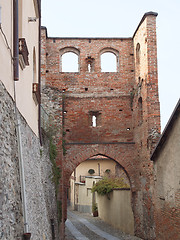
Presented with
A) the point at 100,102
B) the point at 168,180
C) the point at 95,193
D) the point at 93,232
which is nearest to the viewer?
the point at 168,180

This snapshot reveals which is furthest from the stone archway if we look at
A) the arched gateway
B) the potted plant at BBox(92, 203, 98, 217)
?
the potted plant at BBox(92, 203, 98, 217)

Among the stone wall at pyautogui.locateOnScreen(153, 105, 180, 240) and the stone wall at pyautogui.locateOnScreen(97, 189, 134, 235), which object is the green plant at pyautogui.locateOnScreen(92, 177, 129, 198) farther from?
the stone wall at pyautogui.locateOnScreen(153, 105, 180, 240)

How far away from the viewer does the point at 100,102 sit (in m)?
16.3

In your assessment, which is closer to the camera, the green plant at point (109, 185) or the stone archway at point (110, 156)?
the stone archway at point (110, 156)

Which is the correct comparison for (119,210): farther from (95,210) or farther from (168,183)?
(168,183)

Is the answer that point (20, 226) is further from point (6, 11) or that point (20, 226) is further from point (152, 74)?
point (152, 74)

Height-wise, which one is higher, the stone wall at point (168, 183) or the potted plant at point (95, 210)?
the stone wall at point (168, 183)

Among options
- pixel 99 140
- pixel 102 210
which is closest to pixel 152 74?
pixel 99 140

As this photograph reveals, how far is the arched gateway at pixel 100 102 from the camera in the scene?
1479cm

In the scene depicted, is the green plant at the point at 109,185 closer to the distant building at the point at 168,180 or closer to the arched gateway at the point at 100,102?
the arched gateway at the point at 100,102

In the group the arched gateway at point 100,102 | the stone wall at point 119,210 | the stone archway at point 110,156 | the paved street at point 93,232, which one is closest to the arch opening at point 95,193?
the stone wall at point 119,210

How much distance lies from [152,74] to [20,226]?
1076cm

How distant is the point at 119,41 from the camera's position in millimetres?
16656

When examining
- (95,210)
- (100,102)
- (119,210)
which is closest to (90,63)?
(100,102)
